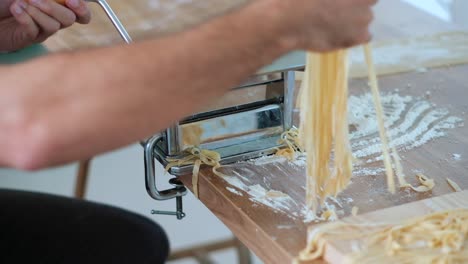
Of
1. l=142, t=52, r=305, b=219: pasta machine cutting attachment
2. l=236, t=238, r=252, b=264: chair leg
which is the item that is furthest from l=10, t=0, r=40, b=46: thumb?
l=236, t=238, r=252, b=264: chair leg

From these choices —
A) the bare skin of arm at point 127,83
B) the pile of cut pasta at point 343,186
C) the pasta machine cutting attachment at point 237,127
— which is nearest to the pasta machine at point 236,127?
the pasta machine cutting attachment at point 237,127

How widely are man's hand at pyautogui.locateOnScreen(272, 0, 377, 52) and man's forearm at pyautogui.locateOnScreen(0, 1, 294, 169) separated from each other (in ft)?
0.05

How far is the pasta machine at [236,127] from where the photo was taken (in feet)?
3.74

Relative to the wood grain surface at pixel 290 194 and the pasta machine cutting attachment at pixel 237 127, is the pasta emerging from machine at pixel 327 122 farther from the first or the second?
the pasta machine cutting attachment at pixel 237 127

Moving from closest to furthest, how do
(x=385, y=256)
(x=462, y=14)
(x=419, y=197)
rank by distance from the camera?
(x=385, y=256), (x=419, y=197), (x=462, y=14)

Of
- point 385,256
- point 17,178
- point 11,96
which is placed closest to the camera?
point 11,96

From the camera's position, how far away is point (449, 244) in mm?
881

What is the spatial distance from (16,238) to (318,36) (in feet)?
2.14

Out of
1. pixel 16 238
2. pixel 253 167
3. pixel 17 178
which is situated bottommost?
pixel 17 178

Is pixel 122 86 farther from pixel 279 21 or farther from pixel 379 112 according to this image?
pixel 379 112

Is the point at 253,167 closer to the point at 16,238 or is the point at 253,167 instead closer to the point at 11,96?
the point at 16,238

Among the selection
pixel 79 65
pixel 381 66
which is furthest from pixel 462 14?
pixel 79 65

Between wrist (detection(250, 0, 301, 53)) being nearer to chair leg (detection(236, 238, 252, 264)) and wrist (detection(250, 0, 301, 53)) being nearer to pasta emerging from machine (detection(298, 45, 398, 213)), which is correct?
pasta emerging from machine (detection(298, 45, 398, 213))

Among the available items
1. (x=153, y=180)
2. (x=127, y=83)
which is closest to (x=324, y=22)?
(x=127, y=83)
